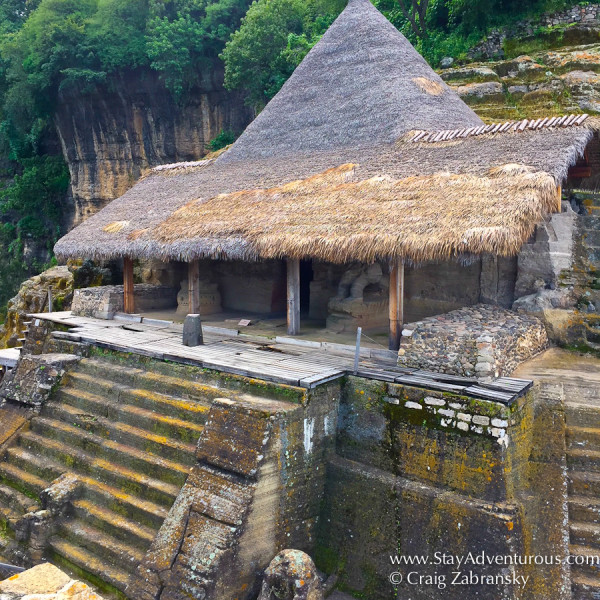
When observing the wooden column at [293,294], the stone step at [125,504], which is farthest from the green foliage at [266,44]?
the stone step at [125,504]

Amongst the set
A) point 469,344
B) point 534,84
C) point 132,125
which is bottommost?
point 469,344

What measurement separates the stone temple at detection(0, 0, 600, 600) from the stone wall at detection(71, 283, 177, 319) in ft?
3.30

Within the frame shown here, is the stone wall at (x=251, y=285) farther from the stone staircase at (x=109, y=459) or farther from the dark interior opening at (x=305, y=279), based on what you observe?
the stone staircase at (x=109, y=459)

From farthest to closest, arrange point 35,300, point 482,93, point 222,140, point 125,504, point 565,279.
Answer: point 222,140 < point 482,93 < point 35,300 < point 565,279 < point 125,504

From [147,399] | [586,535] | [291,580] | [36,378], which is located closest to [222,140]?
[36,378]

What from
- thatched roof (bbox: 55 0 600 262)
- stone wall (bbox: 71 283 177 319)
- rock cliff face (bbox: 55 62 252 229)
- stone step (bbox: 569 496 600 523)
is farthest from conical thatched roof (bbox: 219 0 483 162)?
rock cliff face (bbox: 55 62 252 229)

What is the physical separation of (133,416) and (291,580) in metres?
3.10

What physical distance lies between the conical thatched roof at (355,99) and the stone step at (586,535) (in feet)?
20.5

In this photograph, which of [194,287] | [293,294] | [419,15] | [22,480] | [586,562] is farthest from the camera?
[419,15]

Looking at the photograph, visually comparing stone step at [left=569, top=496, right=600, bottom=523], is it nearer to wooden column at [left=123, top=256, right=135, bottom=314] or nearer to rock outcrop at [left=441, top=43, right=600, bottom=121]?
wooden column at [left=123, top=256, right=135, bottom=314]

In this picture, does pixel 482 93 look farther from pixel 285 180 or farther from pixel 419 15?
pixel 285 180

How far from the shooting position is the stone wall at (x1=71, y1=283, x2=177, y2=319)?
1069 centimetres

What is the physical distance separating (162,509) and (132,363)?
2.51 meters

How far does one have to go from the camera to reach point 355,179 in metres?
8.09
